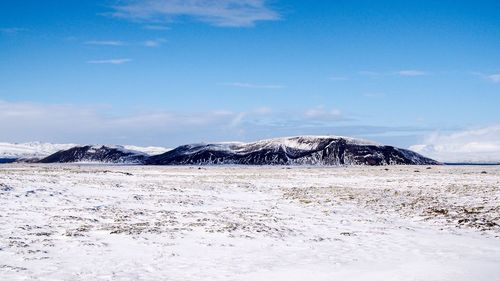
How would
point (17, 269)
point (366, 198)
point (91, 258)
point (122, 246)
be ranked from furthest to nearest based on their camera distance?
point (366, 198) → point (122, 246) → point (91, 258) → point (17, 269)

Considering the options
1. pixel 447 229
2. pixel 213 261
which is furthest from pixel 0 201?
Answer: pixel 447 229

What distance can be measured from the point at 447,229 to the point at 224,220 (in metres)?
10.5

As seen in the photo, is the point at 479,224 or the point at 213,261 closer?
the point at 213,261

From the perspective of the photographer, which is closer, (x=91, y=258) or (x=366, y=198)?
(x=91, y=258)

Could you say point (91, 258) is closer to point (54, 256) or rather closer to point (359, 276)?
point (54, 256)

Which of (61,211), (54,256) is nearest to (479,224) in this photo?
(54,256)

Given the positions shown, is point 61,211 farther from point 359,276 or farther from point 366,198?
point 366,198

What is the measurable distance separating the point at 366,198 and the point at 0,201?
25.1m

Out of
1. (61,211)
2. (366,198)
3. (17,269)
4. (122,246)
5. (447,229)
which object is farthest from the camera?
(366,198)

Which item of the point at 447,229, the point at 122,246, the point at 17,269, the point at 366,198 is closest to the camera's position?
the point at 17,269

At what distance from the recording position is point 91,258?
1448cm

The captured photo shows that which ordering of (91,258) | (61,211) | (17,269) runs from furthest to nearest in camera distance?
(61,211), (91,258), (17,269)

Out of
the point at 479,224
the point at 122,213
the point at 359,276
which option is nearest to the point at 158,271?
the point at 359,276

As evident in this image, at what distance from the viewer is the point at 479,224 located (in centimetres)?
2278
